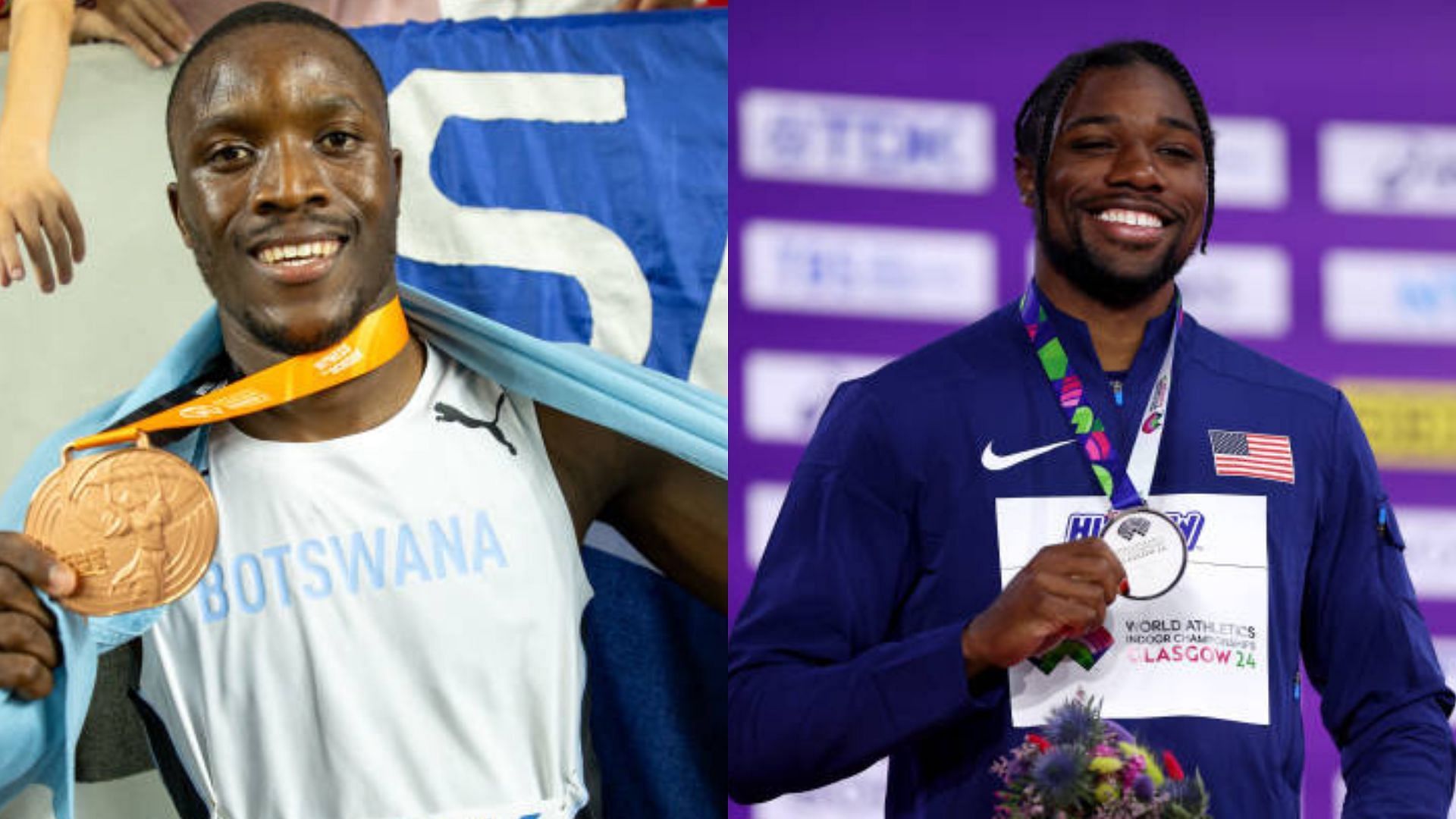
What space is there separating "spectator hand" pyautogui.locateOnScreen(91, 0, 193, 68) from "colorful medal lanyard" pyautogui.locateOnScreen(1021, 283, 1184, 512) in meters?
1.28

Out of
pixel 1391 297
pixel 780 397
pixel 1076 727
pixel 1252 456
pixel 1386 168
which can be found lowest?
pixel 1076 727

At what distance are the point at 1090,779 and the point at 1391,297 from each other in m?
1.06

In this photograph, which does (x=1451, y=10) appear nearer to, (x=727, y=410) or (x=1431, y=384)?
(x=1431, y=384)

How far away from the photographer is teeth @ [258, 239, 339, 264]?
2607 mm

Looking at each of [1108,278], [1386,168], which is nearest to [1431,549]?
[1386,168]

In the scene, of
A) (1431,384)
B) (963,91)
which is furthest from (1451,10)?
(963,91)

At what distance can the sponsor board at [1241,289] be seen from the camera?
3.14 m

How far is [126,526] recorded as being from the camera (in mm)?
2451

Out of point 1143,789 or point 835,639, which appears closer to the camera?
point 1143,789

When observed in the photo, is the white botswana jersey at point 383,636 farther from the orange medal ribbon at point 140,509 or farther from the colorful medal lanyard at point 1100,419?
the colorful medal lanyard at point 1100,419

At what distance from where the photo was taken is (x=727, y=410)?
2951 millimetres

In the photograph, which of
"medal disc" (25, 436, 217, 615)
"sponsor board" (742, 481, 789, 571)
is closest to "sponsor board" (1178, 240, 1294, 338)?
"sponsor board" (742, 481, 789, 571)

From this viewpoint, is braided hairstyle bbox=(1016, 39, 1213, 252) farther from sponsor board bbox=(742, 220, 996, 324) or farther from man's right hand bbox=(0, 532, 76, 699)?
man's right hand bbox=(0, 532, 76, 699)

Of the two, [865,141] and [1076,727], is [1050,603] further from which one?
[865,141]
